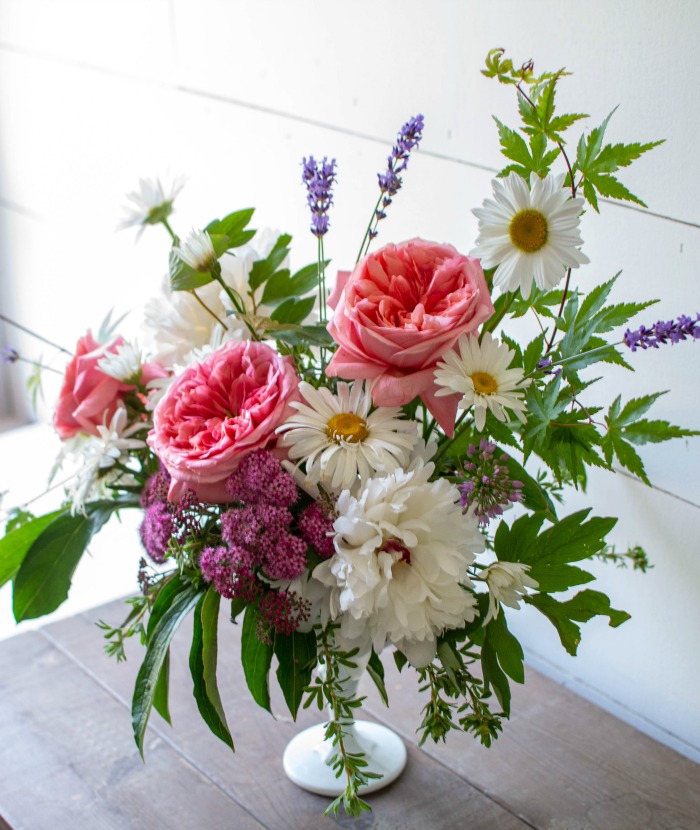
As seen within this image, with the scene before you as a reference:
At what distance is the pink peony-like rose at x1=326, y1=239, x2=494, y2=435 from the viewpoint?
0.66 meters

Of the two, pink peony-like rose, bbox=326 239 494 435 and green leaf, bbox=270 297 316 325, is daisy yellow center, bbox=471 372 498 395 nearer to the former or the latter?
pink peony-like rose, bbox=326 239 494 435

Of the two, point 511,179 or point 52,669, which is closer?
point 511,179

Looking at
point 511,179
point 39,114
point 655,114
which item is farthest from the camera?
point 39,114

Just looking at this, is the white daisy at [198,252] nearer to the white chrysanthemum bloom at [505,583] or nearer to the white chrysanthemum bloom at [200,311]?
the white chrysanthemum bloom at [200,311]

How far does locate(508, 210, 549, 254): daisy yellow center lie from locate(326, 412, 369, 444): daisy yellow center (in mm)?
154

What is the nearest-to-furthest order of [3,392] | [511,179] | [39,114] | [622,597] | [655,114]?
[511,179], [655,114], [622,597], [39,114], [3,392]

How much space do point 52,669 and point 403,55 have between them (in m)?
0.72

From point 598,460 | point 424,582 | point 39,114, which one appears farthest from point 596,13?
point 39,114

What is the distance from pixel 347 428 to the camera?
692mm

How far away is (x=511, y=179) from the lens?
0.66 metres

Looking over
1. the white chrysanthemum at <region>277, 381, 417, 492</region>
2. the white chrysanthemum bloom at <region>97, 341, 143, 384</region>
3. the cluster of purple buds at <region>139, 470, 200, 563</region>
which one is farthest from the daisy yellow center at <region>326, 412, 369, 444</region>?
the white chrysanthemum bloom at <region>97, 341, 143, 384</region>

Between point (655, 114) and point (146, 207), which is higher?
point (655, 114)

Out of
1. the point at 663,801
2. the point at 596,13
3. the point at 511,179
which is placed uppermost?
the point at 596,13

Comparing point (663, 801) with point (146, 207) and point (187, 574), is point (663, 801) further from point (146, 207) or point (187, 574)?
point (146, 207)
